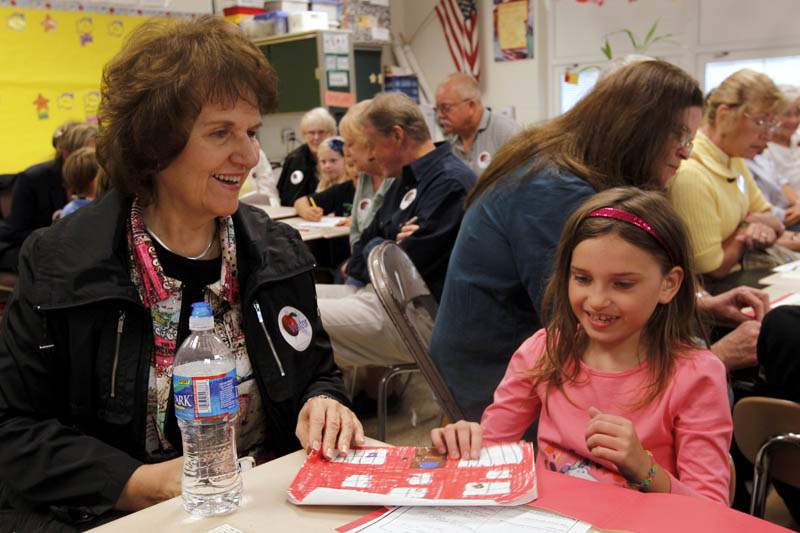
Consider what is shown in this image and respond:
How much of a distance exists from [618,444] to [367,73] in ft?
25.6

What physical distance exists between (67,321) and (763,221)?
120 inches

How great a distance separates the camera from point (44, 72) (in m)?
6.00

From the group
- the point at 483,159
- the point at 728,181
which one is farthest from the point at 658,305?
the point at 483,159

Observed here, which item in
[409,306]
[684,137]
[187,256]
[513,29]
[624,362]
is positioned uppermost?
[513,29]

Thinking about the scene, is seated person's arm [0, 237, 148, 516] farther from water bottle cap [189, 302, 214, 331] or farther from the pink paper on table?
the pink paper on table

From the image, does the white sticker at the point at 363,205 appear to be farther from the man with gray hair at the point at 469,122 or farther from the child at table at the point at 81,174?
the man with gray hair at the point at 469,122

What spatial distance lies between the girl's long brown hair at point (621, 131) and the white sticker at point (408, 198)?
4.83 feet

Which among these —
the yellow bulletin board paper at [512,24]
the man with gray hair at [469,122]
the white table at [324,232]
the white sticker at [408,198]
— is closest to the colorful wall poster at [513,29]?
the yellow bulletin board paper at [512,24]

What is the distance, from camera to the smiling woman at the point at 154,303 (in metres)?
1.42

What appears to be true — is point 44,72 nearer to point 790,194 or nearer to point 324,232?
point 324,232

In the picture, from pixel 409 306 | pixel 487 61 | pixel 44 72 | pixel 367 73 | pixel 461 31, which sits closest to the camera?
pixel 409 306

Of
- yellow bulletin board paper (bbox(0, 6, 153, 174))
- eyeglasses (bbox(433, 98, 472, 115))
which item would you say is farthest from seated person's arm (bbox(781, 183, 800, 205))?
yellow bulletin board paper (bbox(0, 6, 153, 174))

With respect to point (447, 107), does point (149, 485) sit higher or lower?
lower

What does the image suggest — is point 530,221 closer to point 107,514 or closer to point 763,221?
point 107,514
